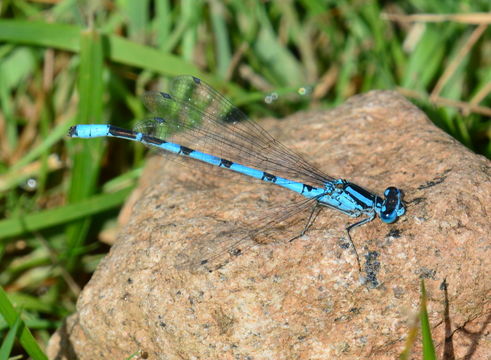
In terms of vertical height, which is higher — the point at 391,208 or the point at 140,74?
the point at 140,74

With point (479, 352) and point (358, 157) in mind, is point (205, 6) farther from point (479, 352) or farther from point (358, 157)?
point (479, 352)

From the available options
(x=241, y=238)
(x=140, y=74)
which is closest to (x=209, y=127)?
(x=241, y=238)

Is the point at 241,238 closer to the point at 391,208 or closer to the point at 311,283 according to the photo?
the point at 311,283

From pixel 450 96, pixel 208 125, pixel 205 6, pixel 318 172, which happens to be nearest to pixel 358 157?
pixel 318 172

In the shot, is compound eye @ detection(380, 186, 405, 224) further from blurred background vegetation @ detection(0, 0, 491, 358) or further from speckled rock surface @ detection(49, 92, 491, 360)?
blurred background vegetation @ detection(0, 0, 491, 358)

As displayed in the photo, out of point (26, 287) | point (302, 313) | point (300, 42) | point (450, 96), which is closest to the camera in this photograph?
point (302, 313)

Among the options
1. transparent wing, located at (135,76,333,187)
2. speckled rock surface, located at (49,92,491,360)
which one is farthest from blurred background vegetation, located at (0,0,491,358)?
speckled rock surface, located at (49,92,491,360)
